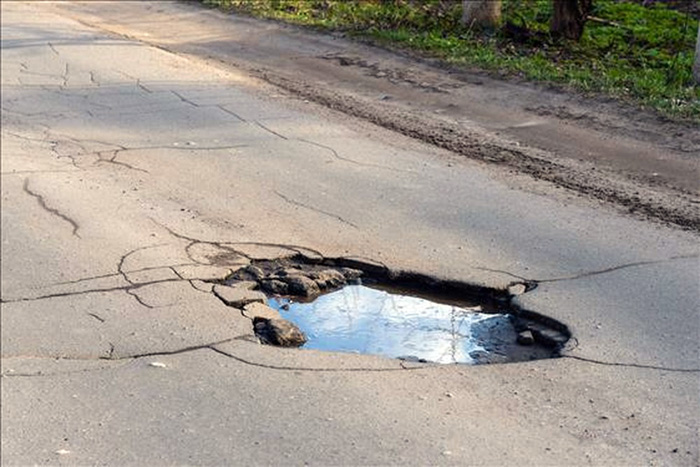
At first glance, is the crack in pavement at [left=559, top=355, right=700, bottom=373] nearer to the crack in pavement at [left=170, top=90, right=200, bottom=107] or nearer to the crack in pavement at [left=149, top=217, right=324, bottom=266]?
the crack in pavement at [left=149, top=217, right=324, bottom=266]

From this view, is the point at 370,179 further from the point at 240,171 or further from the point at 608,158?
the point at 608,158

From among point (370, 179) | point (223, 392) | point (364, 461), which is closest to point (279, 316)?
point (223, 392)

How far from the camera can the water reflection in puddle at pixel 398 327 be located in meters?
5.75

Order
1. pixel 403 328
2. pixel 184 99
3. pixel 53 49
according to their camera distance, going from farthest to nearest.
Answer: pixel 53 49
pixel 184 99
pixel 403 328

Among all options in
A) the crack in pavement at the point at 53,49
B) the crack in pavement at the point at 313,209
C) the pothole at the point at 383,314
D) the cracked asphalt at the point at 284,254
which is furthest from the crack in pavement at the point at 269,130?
the crack in pavement at the point at 53,49

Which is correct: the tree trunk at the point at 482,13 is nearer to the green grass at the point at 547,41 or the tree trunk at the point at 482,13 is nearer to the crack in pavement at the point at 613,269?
the green grass at the point at 547,41

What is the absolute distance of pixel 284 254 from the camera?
7.11 m

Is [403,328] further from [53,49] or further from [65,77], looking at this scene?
[53,49]

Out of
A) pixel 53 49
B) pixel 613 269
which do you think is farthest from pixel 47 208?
pixel 53 49

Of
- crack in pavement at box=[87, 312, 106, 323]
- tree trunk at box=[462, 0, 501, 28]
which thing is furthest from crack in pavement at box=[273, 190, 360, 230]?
tree trunk at box=[462, 0, 501, 28]

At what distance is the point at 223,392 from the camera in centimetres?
521

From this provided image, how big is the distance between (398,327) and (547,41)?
927 cm

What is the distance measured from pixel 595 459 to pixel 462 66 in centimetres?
948

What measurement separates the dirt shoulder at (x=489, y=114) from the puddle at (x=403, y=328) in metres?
2.26
